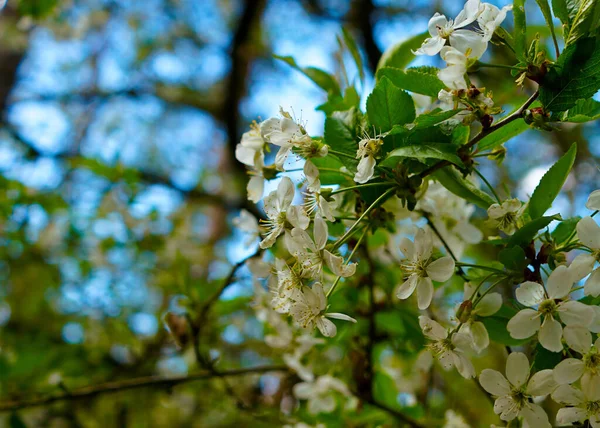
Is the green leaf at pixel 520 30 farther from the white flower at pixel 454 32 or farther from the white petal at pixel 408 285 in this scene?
the white petal at pixel 408 285

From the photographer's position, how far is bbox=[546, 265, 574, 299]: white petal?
59cm

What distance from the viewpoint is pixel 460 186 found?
0.71 m

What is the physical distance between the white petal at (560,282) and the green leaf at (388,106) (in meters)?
0.25

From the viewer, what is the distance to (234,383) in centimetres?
223

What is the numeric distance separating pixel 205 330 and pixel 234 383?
51 cm

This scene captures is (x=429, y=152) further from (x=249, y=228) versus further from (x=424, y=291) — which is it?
(x=249, y=228)

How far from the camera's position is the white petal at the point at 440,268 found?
68 cm

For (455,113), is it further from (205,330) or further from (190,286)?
(205,330)

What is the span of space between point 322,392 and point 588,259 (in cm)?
76

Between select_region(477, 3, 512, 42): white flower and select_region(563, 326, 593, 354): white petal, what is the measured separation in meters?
0.35

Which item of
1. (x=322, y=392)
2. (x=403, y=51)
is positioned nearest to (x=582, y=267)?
(x=403, y=51)

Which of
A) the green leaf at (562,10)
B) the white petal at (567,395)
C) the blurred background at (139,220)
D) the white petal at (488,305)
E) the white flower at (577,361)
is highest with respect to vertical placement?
the green leaf at (562,10)

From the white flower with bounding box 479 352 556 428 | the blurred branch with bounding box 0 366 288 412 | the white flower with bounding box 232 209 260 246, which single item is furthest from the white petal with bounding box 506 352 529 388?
the blurred branch with bounding box 0 366 288 412

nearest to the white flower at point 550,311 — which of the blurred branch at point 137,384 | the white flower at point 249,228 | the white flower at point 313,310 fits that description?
the white flower at point 313,310
